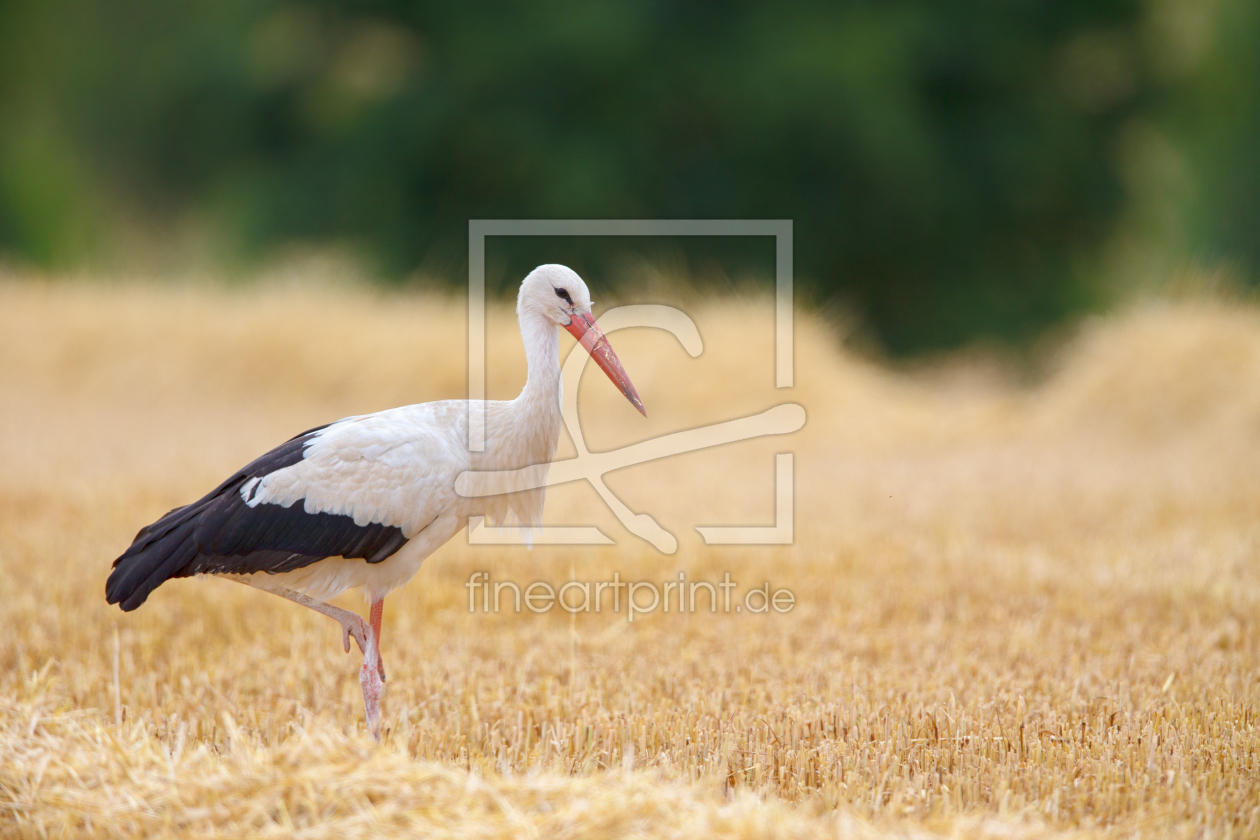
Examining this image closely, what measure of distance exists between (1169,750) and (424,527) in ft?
8.22

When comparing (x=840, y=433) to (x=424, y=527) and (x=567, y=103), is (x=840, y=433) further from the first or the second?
(x=567, y=103)

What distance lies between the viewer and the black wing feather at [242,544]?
381 centimetres

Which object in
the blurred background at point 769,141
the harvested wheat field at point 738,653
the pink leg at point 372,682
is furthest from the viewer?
the blurred background at point 769,141

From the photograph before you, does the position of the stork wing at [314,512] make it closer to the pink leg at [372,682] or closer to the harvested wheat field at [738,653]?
the pink leg at [372,682]

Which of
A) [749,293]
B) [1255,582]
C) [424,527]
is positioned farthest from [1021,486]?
[749,293]

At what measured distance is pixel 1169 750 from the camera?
351 centimetres

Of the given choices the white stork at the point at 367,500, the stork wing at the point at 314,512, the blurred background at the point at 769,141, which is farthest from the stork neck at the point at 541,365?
the blurred background at the point at 769,141

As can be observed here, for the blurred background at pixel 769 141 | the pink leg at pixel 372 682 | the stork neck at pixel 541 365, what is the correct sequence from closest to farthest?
the pink leg at pixel 372 682 < the stork neck at pixel 541 365 < the blurred background at pixel 769 141

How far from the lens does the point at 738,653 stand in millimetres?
4789

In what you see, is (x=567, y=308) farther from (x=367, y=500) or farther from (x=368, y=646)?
(x=368, y=646)

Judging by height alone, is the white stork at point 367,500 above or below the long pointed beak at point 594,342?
below

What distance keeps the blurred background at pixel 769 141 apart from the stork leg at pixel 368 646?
479 inches

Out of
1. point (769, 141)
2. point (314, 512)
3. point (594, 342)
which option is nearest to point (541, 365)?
point (594, 342)

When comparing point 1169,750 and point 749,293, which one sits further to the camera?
point 749,293
